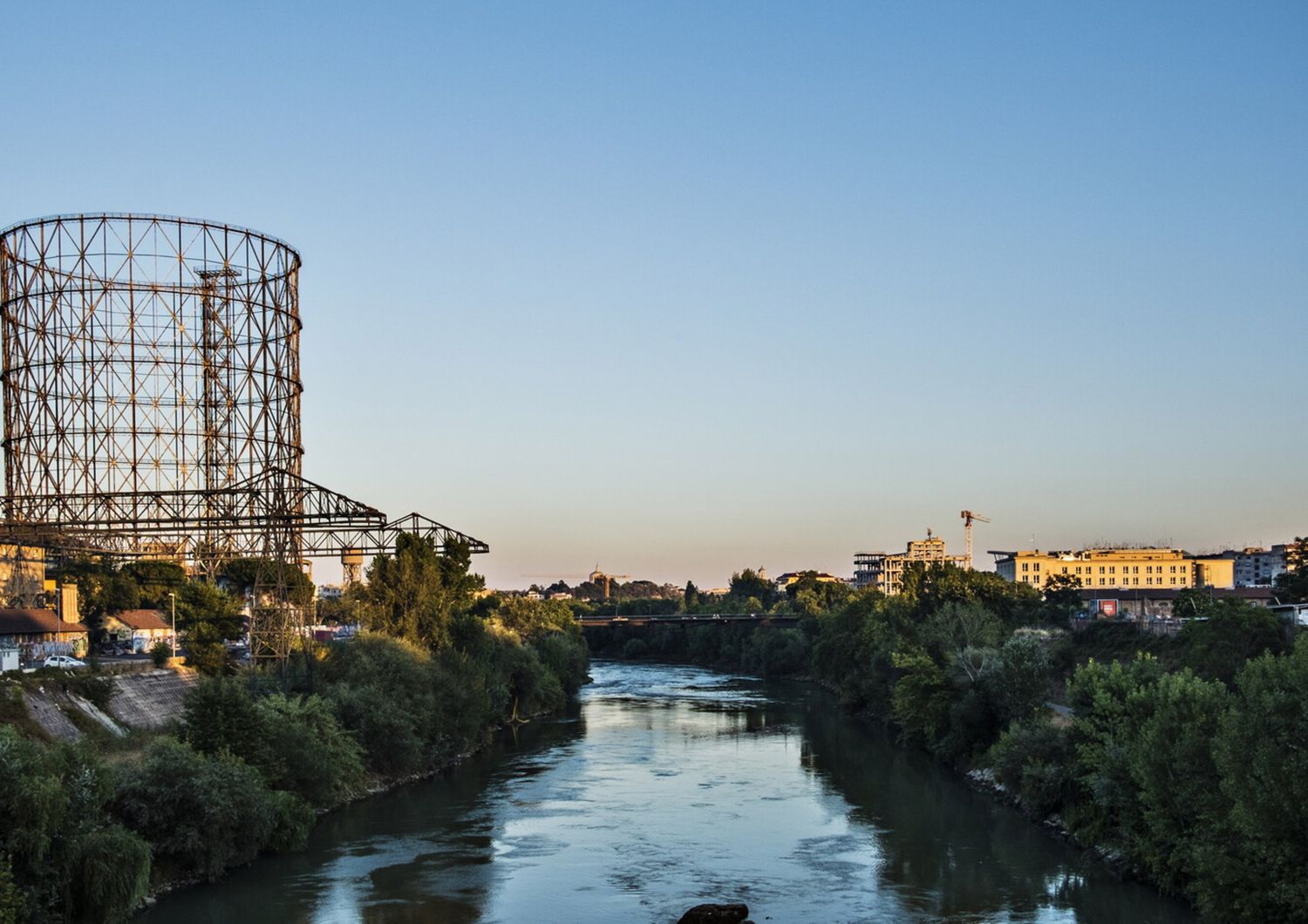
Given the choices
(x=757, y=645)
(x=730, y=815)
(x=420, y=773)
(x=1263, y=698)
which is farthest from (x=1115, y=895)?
(x=757, y=645)

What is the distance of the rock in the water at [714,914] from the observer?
90.1 feet

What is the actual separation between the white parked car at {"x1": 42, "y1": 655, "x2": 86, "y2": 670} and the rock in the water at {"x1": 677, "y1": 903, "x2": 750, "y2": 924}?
2171 centimetres

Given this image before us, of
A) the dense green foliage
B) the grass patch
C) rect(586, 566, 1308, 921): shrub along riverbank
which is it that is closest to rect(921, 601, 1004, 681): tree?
rect(586, 566, 1308, 921): shrub along riverbank

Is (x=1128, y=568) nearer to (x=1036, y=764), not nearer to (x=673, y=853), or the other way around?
(x=1036, y=764)

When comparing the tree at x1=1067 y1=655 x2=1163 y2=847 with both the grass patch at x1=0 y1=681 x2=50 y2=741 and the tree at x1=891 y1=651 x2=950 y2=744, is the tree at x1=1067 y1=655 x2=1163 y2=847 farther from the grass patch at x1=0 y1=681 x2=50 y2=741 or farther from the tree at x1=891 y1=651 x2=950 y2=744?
the grass patch at x1=0 y1=681 x2=50 y2=741

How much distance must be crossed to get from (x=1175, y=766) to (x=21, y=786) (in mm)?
23263

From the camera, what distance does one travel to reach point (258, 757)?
1388 inches

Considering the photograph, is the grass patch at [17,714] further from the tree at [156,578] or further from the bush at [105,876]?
the tree at [156,578]

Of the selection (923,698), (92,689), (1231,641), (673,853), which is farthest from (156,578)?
(1231,641)

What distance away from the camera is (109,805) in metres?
28.9

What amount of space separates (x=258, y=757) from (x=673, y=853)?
1161 cm

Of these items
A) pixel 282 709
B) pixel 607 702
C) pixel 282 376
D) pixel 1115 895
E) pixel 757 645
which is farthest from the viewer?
pixel 757 645

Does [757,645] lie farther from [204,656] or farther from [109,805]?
[109,805]

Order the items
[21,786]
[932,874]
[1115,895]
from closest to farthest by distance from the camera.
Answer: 1. [21,786]
2. [1115,895]
3. [932,874]
